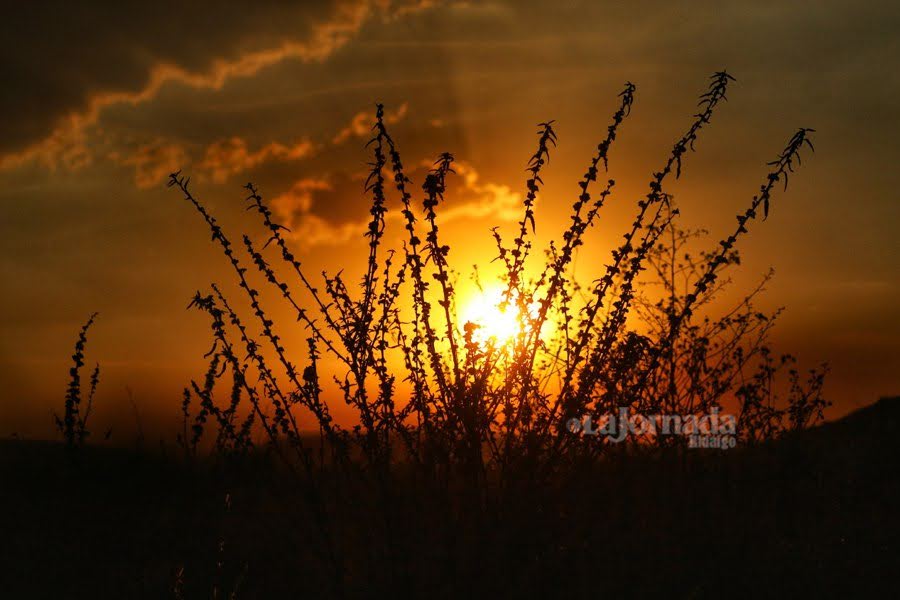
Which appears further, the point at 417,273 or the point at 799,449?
the point at 799,449

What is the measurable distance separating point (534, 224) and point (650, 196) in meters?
0.82

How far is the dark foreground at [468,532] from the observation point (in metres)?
5.04

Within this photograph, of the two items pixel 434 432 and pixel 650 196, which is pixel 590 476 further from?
pixel 650 196

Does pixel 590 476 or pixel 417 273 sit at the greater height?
pixel 417 273

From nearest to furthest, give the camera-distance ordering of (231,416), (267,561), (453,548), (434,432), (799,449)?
1. (453,548)
2. (434,432)
3. (267,561)
4. (231,416)
5. (799,449)

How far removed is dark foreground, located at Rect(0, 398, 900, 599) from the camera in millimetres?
5043

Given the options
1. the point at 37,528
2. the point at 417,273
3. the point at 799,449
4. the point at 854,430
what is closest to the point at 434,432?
the point at 417,273

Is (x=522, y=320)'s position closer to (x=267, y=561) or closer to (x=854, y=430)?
(x=267, y=561)

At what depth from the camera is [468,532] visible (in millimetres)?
4914

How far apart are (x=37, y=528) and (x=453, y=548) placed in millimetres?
5351

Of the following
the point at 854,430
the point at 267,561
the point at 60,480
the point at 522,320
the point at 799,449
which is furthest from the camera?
the point at 854,430

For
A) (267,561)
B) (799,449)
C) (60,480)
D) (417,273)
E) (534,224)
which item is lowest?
(267,561)

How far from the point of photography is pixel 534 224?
A: 15.9ft

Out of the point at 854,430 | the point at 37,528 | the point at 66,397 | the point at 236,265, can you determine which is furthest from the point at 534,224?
the point at 854,430
